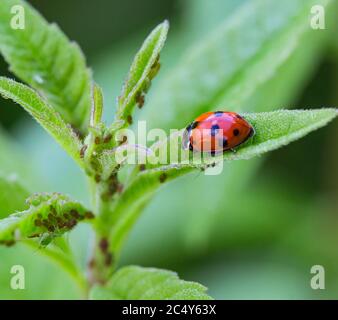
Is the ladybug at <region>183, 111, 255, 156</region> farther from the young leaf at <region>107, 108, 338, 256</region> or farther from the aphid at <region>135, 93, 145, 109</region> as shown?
the aphid at <region>135, 93, 145, 109</region>

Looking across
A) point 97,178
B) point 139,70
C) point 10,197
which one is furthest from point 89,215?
point 139,70

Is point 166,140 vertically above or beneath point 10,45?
beneath

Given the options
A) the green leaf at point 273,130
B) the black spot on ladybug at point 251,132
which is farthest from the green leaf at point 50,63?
the black spot on ladybug at point 251,132

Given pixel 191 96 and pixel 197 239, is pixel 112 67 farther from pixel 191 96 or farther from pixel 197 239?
pixel 191 96

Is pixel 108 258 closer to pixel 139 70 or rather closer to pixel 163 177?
pixel 163 177

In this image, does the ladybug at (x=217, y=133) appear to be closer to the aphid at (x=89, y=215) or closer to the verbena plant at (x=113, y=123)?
the verbena plant at (x=113, y=123)

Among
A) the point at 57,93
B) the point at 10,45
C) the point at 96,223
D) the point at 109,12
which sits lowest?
the point at 96,223

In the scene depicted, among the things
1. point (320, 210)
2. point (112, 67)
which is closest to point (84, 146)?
point (320, 210)
